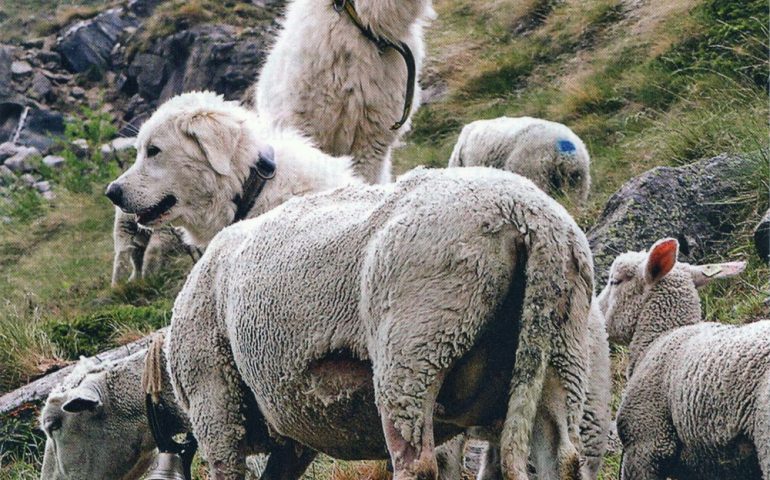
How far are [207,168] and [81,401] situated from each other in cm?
178

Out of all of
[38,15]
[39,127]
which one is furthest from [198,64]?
[38,15]

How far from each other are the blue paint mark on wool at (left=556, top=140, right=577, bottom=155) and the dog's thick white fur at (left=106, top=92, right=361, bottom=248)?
5.53 m

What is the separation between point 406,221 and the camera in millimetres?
3961

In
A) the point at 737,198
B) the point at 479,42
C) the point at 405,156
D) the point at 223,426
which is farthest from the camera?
the point at 479,42

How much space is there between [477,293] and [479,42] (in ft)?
54.3

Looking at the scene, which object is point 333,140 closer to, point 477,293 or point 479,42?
point 477,293

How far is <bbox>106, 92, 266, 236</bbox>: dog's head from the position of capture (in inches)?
275

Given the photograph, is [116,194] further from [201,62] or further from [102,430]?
[201,62]

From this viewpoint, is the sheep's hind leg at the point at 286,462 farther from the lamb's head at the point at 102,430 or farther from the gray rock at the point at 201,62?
the gray rock at the point at 201,62

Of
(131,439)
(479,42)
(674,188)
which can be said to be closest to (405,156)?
(479,42)

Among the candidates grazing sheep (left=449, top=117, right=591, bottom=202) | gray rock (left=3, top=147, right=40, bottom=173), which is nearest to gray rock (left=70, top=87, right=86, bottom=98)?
gray rock (left=3, top=147, right=40, bottom=173)

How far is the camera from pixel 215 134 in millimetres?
6965

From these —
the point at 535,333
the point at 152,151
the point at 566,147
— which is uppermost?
the point at 535,333

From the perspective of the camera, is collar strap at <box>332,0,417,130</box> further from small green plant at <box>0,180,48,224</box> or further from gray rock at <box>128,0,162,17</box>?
gray rock at <box>128,0,162,17</box>
